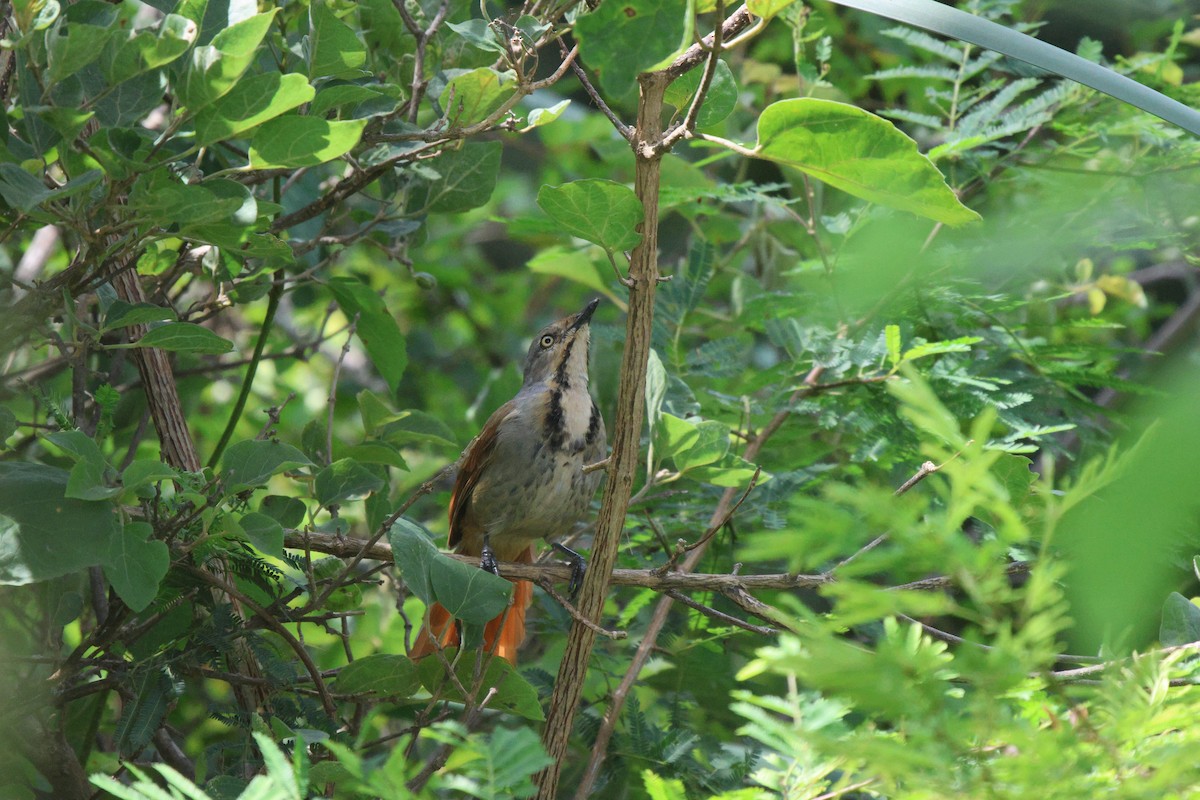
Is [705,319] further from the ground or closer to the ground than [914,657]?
closer to the ground

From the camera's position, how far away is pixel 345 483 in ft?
8.29

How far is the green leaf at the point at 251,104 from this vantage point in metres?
1.86

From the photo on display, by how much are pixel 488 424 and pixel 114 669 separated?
5.55ft

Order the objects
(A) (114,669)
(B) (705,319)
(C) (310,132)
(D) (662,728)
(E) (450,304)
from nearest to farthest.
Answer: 1. (C) (310,132)
2. (A) (114,669)
3. (D) (662,728)
4. (B) (705,319)
5. (E) (450,304)

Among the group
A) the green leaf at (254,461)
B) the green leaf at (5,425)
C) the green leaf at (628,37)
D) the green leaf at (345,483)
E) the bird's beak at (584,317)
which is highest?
the green leaf at (628,37)

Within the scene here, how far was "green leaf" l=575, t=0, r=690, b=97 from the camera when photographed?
1.35 m

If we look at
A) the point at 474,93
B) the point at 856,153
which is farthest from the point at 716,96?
the point at 474,93

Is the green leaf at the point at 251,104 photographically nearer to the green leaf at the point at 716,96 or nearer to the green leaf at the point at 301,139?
the green leaf at the point at 301,139

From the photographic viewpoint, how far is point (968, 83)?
3902 millimetres

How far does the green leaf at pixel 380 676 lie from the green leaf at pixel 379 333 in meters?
1.03

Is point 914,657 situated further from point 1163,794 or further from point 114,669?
point 114,669

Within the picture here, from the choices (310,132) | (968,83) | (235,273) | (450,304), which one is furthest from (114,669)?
(450,304)

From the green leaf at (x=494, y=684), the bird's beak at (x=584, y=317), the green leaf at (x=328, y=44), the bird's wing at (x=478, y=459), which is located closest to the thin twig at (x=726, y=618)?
the green leaf at (x=494, y=684)

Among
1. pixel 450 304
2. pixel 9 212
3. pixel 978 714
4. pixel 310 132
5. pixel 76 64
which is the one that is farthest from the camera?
pixel 450 304
